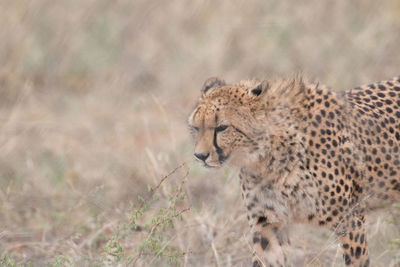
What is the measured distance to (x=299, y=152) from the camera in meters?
3.87

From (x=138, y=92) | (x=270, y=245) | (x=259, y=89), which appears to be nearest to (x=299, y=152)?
(x=259, y=89)

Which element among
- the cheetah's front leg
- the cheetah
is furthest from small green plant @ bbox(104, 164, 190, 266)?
the cheetah's front leg

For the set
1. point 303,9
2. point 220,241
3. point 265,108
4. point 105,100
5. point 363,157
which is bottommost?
point 220,241

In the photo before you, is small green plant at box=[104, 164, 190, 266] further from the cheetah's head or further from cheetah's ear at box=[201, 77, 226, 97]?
cheetah's ear at box=[201, 77, 226, 97]

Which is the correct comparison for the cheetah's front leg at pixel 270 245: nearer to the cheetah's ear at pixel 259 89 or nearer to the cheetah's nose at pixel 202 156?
the cheetah's nose at pixel 202 156

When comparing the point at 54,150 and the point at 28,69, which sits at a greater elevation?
the point at 28,69

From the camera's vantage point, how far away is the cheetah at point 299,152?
3842 mm

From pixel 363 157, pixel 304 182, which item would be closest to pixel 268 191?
pixel 304 182

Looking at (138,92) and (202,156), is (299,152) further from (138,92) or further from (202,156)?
(138,92)

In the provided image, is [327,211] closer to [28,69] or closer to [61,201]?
[61,201]

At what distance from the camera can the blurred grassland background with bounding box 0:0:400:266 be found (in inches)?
191

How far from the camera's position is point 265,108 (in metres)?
3.95

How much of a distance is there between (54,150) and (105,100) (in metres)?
1.11

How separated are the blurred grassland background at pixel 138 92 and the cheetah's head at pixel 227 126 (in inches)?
32.7
